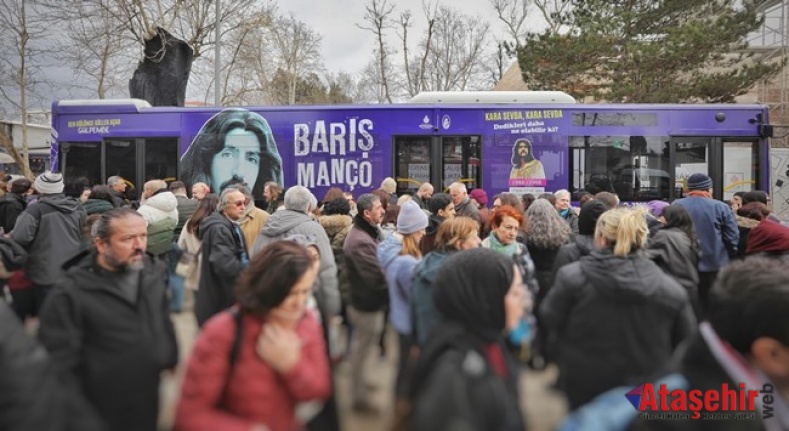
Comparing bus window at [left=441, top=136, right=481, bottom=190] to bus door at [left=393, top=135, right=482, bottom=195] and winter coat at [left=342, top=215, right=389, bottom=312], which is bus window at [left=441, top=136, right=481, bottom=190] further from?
winter coat at [left=342, top=215, right=389, bottom=312]

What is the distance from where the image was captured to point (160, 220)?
601 cm

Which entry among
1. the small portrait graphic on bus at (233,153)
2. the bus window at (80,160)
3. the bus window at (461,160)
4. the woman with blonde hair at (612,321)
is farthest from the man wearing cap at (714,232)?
the bus window at (80,160)

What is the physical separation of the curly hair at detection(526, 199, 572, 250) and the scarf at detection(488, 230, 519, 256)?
0.54m

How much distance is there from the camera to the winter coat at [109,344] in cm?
249

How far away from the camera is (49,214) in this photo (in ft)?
18.5

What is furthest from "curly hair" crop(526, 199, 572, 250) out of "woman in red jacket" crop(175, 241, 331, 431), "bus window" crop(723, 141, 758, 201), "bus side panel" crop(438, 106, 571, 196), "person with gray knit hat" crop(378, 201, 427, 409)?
"bus window" crop(723, 141, 758, 201)

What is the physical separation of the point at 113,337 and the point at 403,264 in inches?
80.0

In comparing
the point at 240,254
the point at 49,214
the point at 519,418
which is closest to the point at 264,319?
the point at 519,418

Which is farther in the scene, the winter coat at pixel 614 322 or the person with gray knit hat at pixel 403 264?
the person with gray knit hat at pixel 403 264

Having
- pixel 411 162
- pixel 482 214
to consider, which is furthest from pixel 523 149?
pixel 482 214

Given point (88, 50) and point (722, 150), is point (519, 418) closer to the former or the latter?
point (722, 150)

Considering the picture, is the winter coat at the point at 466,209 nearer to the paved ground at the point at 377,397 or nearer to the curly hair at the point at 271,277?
the paved ground at the point at 377,397

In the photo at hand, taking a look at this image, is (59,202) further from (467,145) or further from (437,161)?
(467,145)

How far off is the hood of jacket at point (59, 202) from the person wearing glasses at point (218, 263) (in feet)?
5.47
